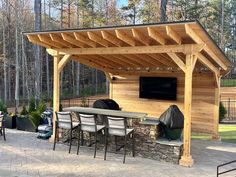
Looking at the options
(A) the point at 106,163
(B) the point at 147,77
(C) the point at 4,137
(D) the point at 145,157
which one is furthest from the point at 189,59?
(C) the point at 4,137

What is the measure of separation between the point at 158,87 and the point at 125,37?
3.98m

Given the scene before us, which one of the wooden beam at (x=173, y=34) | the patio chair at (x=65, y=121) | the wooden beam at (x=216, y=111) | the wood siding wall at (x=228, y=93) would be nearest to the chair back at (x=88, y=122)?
the patio chair at (x=65, y=121)

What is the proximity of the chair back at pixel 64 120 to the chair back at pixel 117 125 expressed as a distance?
3.50 ft

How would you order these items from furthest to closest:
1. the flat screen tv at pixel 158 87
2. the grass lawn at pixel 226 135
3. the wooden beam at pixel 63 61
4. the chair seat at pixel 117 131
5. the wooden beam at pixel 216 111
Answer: the flat screen tv at pixel 158 87, the grass lawn at pixel 226 135, the wooden beam at pixel 216 111, the wooden beam at pixel 63 61, the chair seat at pixel 117 131

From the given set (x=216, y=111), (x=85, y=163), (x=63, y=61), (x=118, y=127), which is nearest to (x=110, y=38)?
(x=63, y=61)

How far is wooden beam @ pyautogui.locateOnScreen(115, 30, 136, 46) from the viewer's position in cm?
572

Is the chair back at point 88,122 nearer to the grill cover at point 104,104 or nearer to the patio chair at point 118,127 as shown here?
the patio chair at point 118,127

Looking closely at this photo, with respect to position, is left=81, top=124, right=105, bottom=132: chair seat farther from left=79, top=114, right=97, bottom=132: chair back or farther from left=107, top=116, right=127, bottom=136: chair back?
left=107, top=116, right=127, bottom=136: chair back

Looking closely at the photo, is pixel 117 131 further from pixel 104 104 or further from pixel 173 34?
pixel 104 104

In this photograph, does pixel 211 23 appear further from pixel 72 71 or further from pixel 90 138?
pixel 90 138

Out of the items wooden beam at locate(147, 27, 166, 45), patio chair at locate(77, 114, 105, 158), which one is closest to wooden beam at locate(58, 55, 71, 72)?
patio chair at locate(77, 114, 105, 158)

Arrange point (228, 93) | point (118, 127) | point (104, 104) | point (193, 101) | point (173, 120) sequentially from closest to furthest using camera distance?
point (118, 127) → point (173, 120) → point (104, 104) → point (193, 101) → point (228, 93)

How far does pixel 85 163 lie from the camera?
5684 mm

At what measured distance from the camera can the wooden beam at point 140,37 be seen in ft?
18.2
